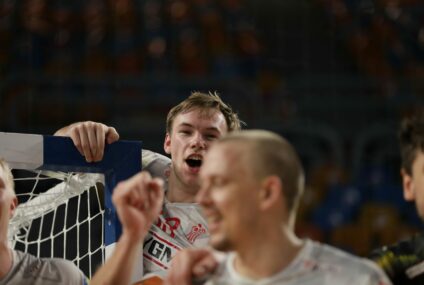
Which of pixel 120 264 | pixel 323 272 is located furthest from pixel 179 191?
pixel 323 272

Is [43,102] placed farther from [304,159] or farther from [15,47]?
[304,159]

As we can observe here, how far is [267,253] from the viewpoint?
137 cm

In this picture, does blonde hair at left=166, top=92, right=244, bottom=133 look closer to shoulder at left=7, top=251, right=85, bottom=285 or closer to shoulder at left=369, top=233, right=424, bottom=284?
shoulder at left=7, top=251, right=85, bottom=285

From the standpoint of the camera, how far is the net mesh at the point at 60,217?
253 cm

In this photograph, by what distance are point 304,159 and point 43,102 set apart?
217cm

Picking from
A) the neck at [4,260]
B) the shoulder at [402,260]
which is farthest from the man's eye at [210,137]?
the shoulder at [402,260]

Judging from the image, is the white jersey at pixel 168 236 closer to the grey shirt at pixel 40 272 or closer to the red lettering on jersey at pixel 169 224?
the red lettering on jersey at pixel 169 224

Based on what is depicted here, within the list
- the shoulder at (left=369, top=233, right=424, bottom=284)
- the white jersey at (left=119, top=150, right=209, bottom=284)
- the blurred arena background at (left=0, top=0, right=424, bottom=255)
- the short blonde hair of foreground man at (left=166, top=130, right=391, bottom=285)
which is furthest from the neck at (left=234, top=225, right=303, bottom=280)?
the blurred arena background at (left=0, top=0, right=424, bottom=255)

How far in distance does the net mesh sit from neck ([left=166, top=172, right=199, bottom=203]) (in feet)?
0.75

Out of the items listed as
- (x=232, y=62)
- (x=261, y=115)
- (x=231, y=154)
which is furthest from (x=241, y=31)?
(x=231, y=154)

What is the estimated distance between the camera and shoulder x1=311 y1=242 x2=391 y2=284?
133 centimetres

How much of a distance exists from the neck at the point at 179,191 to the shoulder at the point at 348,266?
114 cm

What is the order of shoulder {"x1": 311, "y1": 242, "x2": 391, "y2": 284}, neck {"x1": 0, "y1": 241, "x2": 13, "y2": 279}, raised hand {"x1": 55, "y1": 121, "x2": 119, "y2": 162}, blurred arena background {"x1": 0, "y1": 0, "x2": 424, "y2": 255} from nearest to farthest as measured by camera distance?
shoulder {"x1": 311, "y1": 242, "x2": 391, "y2": 284} < neck {"x1": 0, "y1": 241, "x2": 13, "y2": 279} < raised hand {"x1": 55, "y1": 121, "x2": 119, "y2": 162} < blurred arena background {"x1": 0, "y1": 0, "x2": 424, "y2": 255}

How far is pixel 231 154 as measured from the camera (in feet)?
4.57
